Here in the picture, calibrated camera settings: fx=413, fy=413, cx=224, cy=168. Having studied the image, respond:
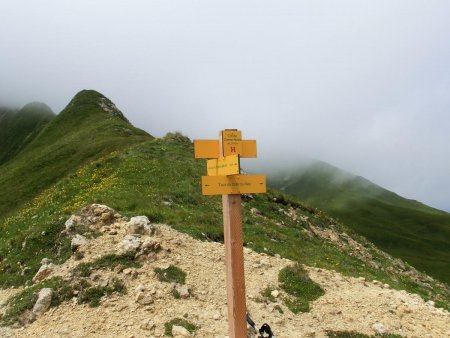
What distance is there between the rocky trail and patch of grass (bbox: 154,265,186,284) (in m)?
0.17

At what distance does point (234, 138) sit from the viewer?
827 centimetres

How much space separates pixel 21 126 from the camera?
451ft

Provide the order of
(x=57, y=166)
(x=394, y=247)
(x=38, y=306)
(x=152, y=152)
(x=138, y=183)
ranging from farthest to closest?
(x=394, y=247), (x=57, y=166), (x=152, y=152), (x=138, y=183), (x=38, y=306)

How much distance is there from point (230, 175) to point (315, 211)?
25.6 m

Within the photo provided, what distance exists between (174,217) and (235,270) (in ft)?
35.5

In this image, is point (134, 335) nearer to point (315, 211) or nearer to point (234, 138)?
point (234, 138)

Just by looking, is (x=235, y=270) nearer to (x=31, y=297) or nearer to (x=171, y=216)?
(x=31, y=297)

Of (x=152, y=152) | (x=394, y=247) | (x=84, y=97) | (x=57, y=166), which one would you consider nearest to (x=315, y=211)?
(x=152, y=152)

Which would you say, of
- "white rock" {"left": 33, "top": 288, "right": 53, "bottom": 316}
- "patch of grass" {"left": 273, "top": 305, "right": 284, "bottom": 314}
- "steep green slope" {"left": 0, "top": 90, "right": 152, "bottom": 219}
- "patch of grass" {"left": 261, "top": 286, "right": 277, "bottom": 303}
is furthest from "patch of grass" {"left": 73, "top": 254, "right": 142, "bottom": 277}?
"steep green slope" {"left": 0, "top": 90, "right": 152, "bottom": 219}

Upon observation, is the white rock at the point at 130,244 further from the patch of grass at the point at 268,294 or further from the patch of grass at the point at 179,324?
the patch of grass at the point at 268,294

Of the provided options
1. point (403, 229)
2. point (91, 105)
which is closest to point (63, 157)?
point (91, 105)

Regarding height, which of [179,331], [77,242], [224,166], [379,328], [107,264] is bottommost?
[379,328]

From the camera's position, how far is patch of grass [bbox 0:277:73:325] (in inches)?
482

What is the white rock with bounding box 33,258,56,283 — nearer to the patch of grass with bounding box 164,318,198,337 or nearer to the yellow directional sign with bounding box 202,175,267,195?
the patch of grass with bounding box 164,318,198,337
